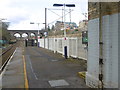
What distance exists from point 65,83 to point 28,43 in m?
53.6

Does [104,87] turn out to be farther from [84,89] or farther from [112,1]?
[112,1]

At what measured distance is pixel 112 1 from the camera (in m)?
7.19

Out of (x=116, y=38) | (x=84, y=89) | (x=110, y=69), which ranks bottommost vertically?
(x=84, y=89)

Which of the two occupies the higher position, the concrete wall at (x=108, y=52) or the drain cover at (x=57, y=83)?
the concrete wall at (x=108, y=52)

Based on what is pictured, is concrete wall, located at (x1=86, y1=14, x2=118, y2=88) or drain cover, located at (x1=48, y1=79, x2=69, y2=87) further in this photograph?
drain cover, located at (x1=48, y1=79, x2=69, y2=87)

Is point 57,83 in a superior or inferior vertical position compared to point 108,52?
inferior

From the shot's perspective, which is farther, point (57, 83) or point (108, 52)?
point (57, 83)

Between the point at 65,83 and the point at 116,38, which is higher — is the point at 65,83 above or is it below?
below

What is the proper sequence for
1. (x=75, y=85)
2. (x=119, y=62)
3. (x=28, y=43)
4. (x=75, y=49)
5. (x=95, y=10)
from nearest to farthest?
(x=119, y=62), (x=95, y=10), (x=75, y=85), (x=75, y=49), (x=28, y=43)

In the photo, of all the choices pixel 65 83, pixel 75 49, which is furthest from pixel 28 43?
pixel 65 83

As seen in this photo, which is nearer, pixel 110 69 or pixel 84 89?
pixel 110 69

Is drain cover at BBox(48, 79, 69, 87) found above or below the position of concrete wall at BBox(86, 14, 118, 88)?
below

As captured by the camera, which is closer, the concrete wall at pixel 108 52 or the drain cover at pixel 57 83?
the concrete wall at pixel 108 52

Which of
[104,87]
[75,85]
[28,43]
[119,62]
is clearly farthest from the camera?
[28,43]
